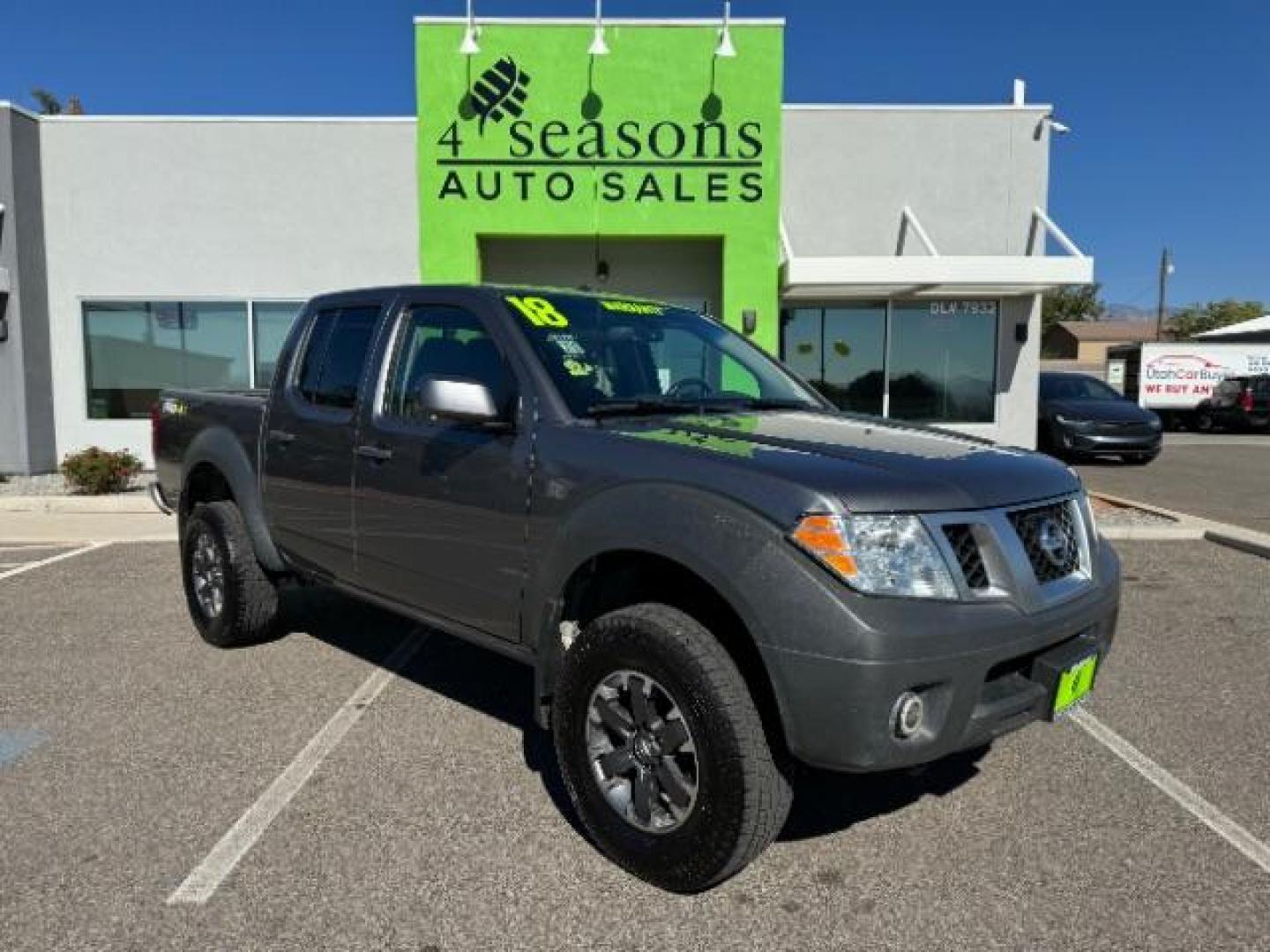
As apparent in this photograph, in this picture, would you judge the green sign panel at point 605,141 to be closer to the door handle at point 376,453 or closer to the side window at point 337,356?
the side window at point 337,356

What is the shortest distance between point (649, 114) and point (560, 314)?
962 centimetres

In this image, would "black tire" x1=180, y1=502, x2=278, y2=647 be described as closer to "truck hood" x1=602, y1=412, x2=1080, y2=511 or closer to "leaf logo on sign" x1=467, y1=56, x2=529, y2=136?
"truck hood" x1=602, y1=412, x2=1080, y2=511

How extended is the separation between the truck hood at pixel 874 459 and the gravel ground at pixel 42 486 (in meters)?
10.1

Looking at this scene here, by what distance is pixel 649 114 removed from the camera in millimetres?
12445

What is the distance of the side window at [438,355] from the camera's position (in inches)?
143

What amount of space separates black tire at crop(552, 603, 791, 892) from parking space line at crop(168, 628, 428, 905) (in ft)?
3.84

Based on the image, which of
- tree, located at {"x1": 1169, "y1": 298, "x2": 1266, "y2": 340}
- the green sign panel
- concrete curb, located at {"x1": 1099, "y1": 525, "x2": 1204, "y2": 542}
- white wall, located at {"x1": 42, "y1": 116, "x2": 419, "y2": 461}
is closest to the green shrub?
white wall, located at {"x1": 42, "y1": 116, "x2": 419, "y2": 461}

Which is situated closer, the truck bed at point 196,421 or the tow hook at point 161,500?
the truck bed at point 196,421

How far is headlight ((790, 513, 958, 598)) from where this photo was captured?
8.19ft

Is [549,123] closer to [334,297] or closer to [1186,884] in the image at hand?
[334,297]

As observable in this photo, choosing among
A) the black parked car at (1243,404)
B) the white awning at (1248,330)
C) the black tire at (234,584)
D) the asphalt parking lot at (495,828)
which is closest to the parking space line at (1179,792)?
the asphalt parking lot at (495,828)

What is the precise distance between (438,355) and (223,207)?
11012 millimetres

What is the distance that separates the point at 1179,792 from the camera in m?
3.56

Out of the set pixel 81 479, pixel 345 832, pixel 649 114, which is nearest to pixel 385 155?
pixel 649 114
